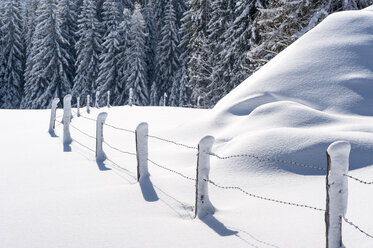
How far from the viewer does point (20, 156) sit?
362 inches

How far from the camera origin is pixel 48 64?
1832 inches

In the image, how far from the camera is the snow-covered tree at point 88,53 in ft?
156

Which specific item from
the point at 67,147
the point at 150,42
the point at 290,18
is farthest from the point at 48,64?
the point at 67,147

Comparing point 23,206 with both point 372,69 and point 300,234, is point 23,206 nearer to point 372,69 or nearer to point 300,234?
point 300,234

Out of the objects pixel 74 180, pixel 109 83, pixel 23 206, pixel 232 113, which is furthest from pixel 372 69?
pixel 109 83

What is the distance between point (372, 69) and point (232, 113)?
11.3 ft

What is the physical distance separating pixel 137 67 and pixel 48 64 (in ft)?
34.7

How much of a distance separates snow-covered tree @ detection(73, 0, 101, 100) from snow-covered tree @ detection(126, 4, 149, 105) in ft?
15.8

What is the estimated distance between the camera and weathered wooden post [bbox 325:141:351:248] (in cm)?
360

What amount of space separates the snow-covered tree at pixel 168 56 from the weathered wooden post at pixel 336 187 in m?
46.0

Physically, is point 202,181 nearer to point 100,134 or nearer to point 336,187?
point 336,187

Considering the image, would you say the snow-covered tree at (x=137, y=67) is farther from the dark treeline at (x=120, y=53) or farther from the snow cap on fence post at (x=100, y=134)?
the snow cap on fence post at (x=100, y=134)

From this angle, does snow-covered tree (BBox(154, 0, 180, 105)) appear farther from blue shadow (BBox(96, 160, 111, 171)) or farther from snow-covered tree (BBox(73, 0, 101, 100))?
blue shadow (BBox(96, 160, 111, 171))

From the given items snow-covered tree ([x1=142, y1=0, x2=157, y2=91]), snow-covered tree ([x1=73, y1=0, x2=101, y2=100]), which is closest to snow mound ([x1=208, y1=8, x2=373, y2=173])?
snow-covered tree ([x1=73, y1=0, x2=101, y2=100])
